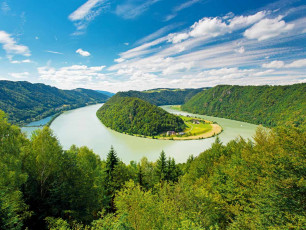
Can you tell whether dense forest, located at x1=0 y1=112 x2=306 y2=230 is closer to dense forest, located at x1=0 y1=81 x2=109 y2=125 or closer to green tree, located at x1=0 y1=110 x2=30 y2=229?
green tree, located at x1=0 y1=110 x2=30 y2=229

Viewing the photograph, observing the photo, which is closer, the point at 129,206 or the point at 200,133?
the point at 129,206

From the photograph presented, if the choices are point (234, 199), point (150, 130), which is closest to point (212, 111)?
point (150, 130)

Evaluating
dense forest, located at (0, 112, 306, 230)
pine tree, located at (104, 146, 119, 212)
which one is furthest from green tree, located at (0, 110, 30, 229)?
pine tree, located at (104, 146, 119, 212)

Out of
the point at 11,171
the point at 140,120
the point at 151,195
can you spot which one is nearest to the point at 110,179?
the point at 151,195

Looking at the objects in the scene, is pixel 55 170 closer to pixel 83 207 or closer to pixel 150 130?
pixel 83 207

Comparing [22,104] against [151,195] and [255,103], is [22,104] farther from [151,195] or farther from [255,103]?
[255,103]
